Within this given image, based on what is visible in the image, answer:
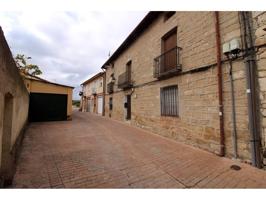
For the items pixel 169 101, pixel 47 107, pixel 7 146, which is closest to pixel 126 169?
pixel 7 146

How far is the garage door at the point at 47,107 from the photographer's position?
10.5m

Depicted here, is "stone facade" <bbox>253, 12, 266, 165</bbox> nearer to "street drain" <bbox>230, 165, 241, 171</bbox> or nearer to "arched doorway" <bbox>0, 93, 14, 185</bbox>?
"street drain" <bbox>230, 165, 241, 171</bbox>

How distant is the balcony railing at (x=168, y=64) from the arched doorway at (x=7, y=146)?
5154mm

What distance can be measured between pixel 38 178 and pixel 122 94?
9.22 meters

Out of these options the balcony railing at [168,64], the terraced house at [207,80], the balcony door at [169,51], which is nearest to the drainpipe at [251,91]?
the terraced house at [207,80]

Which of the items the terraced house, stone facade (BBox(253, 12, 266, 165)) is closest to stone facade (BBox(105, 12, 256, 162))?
the terraced house

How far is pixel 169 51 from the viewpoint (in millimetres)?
6418

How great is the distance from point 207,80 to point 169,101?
6.94ft

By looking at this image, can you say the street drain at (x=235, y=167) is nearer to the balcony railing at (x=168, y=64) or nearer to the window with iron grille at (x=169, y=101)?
the window with iron grille at (x=169, y=101)

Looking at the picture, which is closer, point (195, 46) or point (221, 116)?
point (221, 116)

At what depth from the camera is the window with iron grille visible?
20.8 feet

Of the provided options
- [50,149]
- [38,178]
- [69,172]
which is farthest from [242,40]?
[50,149]

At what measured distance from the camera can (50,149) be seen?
4609 mm
